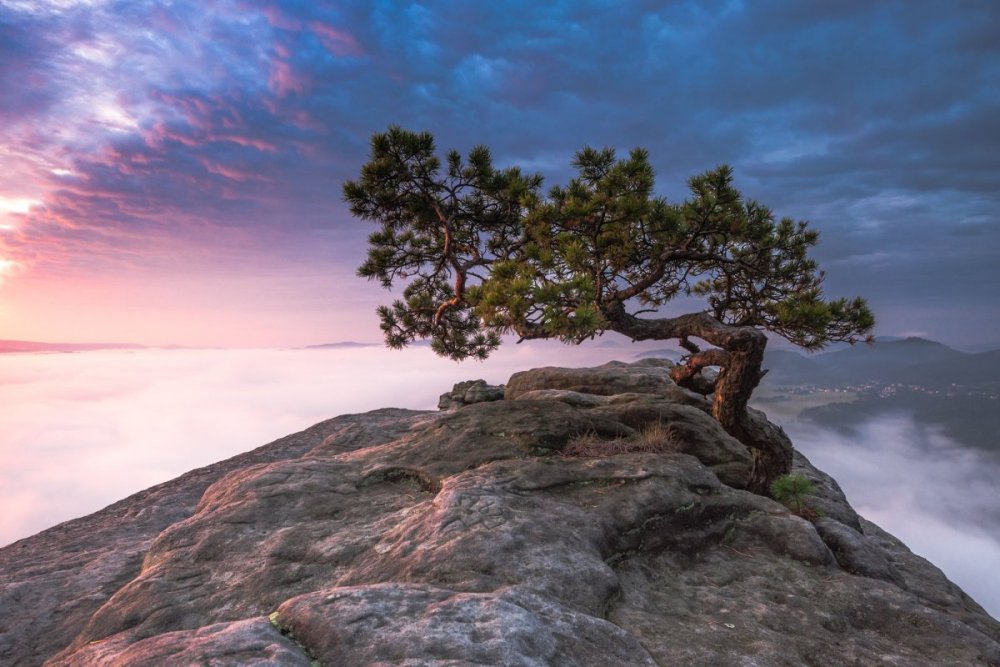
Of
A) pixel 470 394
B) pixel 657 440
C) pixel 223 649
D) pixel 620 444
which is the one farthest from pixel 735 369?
pixel 470 394

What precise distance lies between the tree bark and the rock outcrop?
743 millimetres

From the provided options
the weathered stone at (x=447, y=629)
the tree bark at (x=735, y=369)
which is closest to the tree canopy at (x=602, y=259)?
the tree bark at (x=735, y=369)

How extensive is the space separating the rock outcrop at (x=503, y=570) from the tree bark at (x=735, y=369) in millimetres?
743

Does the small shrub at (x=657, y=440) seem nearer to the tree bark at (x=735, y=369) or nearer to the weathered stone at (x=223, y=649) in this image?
the tree bark at (x=735, y=369)

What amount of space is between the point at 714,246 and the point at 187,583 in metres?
14.4

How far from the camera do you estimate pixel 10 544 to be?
15.3 metres

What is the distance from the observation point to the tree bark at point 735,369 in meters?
12.6

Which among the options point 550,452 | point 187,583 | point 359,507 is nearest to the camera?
point 187,583

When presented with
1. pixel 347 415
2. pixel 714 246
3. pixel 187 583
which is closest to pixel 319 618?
pixel 187 583

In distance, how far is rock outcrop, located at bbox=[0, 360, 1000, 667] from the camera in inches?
201

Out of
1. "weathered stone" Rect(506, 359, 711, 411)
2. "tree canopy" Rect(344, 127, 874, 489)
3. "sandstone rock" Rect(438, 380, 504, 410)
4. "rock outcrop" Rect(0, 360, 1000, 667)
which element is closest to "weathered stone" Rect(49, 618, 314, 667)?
"rock outcrop" Rect(0, 360, 1000, 667)

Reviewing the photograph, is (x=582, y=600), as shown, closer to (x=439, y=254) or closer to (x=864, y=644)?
(x=864, y=644)

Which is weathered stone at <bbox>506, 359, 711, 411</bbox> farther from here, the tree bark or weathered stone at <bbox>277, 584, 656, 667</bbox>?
weathered stone at <bbox>277, 584, 656, 667</bbox>

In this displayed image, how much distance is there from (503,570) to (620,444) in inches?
248
